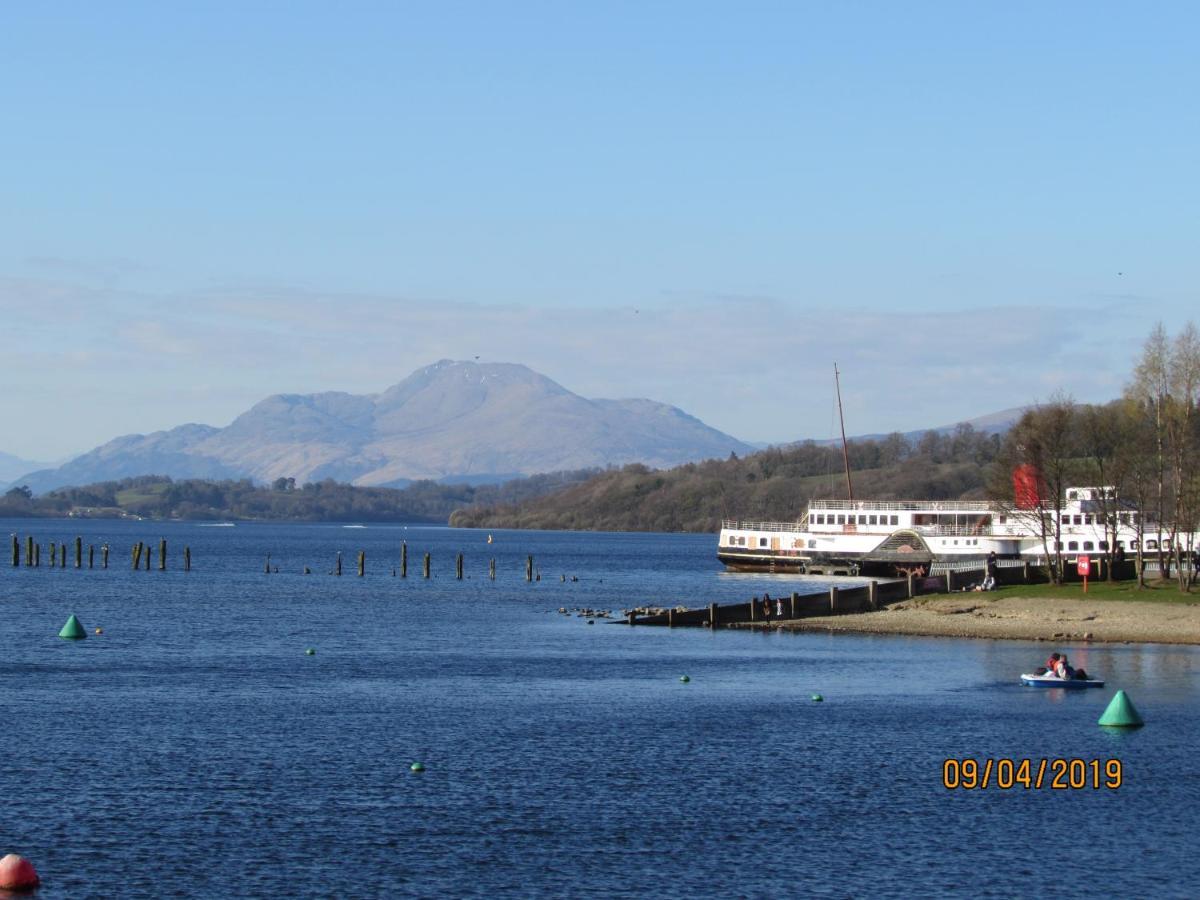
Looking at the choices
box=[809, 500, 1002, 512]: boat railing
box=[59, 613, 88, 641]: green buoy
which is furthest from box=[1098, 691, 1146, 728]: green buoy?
box=[809, 500, 1002, 512]: boat railing

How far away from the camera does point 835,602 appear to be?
87.5 meters

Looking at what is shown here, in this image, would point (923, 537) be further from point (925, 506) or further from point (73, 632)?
point (73, 632)

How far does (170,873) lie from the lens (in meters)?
30.2

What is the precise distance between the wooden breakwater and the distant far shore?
1441 millimetres

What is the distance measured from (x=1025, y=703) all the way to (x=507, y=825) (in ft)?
81.1

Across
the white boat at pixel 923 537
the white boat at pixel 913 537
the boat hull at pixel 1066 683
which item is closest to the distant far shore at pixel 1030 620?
the boat hull at pixel 1066 683

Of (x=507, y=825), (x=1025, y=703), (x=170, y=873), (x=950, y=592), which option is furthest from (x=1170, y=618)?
(x=170, y=873)

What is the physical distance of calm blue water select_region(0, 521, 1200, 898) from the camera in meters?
30.9

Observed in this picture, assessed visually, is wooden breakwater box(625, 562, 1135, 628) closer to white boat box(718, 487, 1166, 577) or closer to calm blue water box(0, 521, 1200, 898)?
calm blue water box(0, 521, 1200, 898)

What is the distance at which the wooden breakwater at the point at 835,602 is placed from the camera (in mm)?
85125

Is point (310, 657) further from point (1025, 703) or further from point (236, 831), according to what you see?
point (236, 831)

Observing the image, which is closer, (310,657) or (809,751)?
(809,751)

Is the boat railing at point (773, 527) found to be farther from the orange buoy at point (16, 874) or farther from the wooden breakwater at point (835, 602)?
the orange buoy at point (16, 874)

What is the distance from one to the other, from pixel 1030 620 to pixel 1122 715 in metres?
31.8
